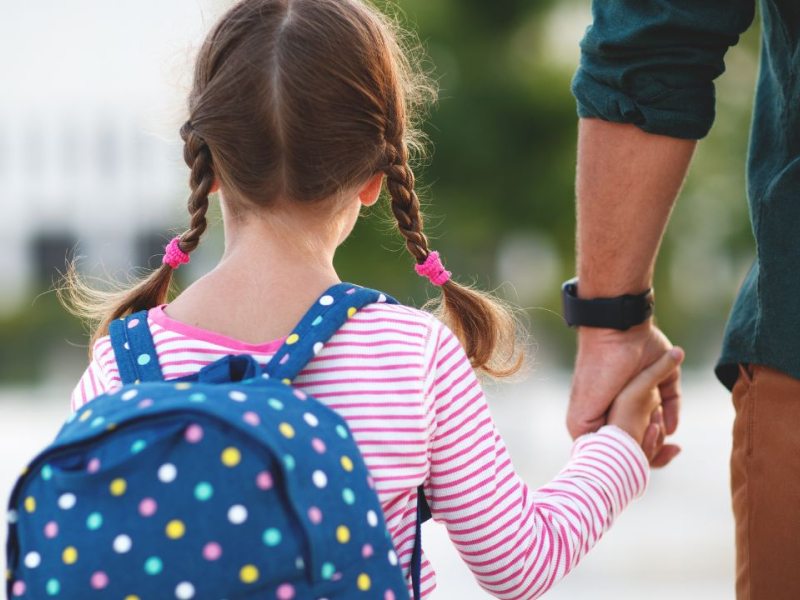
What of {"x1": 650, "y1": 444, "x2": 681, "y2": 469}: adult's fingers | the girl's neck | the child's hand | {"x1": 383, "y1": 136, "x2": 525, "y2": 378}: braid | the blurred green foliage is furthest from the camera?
the blurred green foliage

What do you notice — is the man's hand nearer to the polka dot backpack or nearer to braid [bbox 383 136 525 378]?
braid [bbox 383 136 525 378]

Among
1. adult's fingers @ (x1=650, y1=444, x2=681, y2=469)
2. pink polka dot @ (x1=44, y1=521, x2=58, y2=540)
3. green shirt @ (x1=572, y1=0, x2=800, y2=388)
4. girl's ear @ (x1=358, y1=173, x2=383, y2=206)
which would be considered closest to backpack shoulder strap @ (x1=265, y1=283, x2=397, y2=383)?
girl's ear @ (x1=358, y1=173, x2=383, y2=206)

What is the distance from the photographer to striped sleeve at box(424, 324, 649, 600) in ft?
5.53

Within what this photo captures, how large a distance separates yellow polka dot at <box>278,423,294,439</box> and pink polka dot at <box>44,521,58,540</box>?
321mm

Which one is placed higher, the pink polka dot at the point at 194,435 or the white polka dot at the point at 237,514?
the pink polka dot at the point at 194,435

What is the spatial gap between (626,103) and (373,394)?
94 centimetres

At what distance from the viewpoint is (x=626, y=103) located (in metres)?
2.15

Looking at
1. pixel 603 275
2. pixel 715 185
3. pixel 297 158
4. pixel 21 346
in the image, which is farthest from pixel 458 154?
pixel 21 346

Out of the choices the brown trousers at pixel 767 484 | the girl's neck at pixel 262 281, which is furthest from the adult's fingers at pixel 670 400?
the girl's neck at pixel 262 281

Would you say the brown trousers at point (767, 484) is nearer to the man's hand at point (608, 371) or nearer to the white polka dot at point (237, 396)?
the man's hand at point (608, 371)

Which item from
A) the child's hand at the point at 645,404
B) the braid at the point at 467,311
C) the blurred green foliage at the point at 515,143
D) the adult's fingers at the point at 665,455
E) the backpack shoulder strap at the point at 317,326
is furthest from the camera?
the blurred green foliage at the point at 515,143

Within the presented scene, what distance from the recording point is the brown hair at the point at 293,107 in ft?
5.47

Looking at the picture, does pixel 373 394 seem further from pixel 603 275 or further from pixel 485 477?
pixel 603 275

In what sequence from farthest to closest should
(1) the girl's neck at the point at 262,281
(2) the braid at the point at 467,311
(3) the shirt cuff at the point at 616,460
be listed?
(3) the shirt cuff at the point at 616,460
(2) the braid at the point at 467,311
(1) the girl's neck at the point at 262,281
